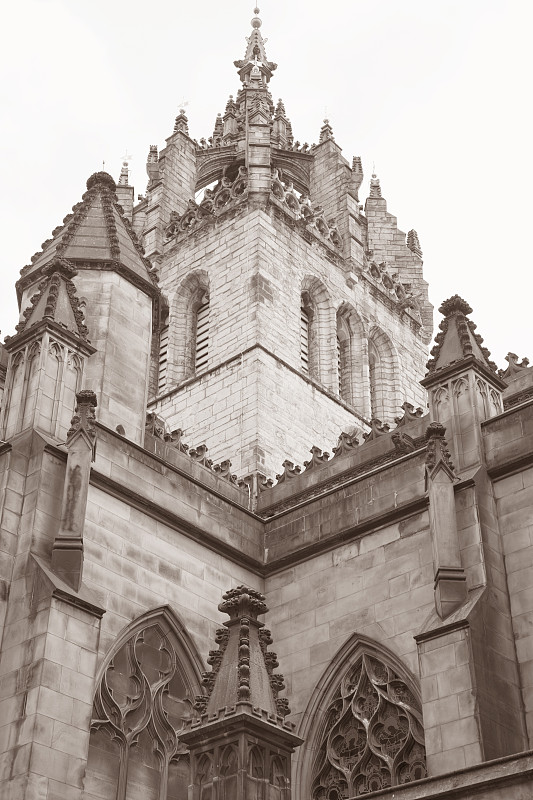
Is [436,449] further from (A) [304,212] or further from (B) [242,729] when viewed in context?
(A) [304,212]

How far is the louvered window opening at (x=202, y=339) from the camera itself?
3106cm

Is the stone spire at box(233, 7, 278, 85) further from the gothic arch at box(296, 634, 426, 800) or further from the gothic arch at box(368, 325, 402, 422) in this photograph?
the gothic arch at box(296, 634, 426, 800)

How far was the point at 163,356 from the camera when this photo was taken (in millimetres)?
32438

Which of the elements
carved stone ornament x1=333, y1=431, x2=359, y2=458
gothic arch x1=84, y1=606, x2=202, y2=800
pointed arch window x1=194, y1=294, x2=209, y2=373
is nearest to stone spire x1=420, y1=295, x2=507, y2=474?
carved stone ornament x1=333, y1=431, x2=359, y2=458

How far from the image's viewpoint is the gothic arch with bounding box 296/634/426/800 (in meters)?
15.1

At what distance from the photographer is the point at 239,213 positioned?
32.2 m

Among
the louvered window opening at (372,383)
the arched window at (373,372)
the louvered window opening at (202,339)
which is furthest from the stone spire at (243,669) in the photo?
the arched window at (373,372)

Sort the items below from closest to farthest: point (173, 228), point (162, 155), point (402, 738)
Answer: point (402, 738) → point (173, 228) → point (162, 155)

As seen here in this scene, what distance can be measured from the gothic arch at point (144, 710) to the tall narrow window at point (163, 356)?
15637 mm

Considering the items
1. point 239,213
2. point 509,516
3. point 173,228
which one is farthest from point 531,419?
point 173,228

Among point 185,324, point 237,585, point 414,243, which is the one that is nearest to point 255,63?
point 414,243

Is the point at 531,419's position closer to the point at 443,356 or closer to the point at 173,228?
the point at 443,356

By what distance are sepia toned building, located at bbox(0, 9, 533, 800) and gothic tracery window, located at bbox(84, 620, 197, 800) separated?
0.09 ft

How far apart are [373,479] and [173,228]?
18.4 m
